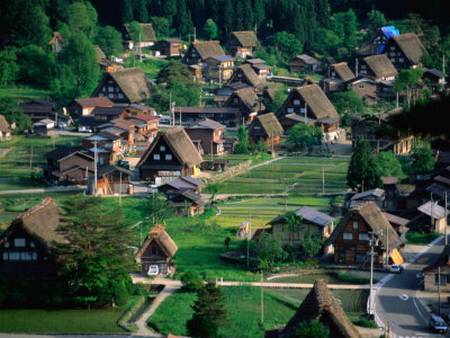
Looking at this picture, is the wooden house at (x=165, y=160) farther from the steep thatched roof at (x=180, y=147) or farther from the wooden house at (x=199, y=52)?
the wooden house at (x=199, y=52)

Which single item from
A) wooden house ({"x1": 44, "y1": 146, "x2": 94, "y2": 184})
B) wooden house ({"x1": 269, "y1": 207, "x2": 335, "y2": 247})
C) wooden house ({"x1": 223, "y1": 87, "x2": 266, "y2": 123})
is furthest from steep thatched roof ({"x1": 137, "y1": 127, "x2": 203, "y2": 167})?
wooden house ({"x1": 223, "y1": 87, "x2": 266, "y2": 123})

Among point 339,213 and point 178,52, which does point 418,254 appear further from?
point 178,52

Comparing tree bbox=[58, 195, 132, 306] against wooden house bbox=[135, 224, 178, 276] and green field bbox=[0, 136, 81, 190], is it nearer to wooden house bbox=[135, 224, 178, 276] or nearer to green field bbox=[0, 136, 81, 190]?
wooden house bbox=[135, 224, 178, 276]

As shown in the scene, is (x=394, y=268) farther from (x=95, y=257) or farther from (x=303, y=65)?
(x=303, y=65)

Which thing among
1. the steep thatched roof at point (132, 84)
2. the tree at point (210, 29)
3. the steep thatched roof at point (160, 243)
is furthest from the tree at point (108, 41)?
the steep thatched roof at point (160, 243)

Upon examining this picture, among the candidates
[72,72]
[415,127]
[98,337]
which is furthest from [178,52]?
[415,127]
